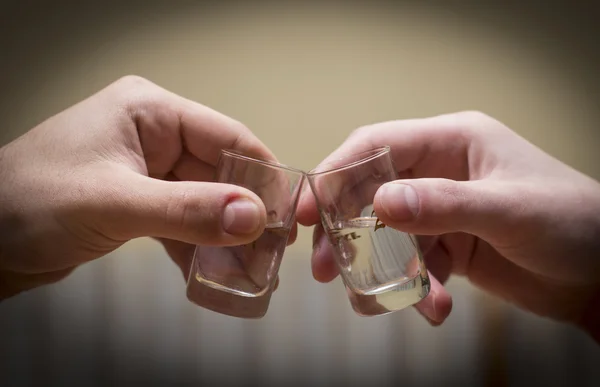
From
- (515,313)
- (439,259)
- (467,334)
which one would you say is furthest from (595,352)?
(439,259)

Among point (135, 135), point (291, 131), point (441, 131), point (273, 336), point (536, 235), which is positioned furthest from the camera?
point (291, 131)

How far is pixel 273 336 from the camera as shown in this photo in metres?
1.52

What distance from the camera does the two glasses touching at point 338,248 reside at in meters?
0.80

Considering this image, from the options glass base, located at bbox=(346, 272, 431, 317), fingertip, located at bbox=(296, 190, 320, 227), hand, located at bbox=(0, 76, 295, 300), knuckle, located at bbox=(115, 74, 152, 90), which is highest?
knuckle, located at bbox=(115, 74, 152, 90)

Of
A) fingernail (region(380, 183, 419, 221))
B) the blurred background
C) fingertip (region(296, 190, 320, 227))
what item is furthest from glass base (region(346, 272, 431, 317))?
the blurred background

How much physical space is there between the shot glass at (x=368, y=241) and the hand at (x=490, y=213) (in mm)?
61

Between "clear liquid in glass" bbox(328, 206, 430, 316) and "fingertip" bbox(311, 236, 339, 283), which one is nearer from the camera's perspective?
"clear liquid in glass" bbox(328, 206, 430, 316)

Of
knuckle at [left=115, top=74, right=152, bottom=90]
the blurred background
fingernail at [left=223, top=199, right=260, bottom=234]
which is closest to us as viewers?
fingernail at [left=223, top=199, right=260, bottom=234]

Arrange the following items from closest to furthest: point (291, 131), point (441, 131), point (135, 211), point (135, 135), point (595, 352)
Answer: point (135, 211) < point (135, 135) < point (441, 131) < point (595, 352) < point (291, 131)

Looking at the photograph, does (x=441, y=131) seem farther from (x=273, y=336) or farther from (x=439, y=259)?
(x=273, y=336)

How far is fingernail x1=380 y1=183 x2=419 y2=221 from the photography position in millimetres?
731

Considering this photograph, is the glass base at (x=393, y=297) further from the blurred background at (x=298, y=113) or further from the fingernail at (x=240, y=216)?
the blurred background at (x=298, y=113)

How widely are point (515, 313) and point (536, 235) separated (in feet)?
2.50

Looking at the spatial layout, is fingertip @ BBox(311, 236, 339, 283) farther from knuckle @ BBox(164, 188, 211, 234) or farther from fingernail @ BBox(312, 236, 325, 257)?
A: knuckle @ BBox(164, 188, 211, 234)
